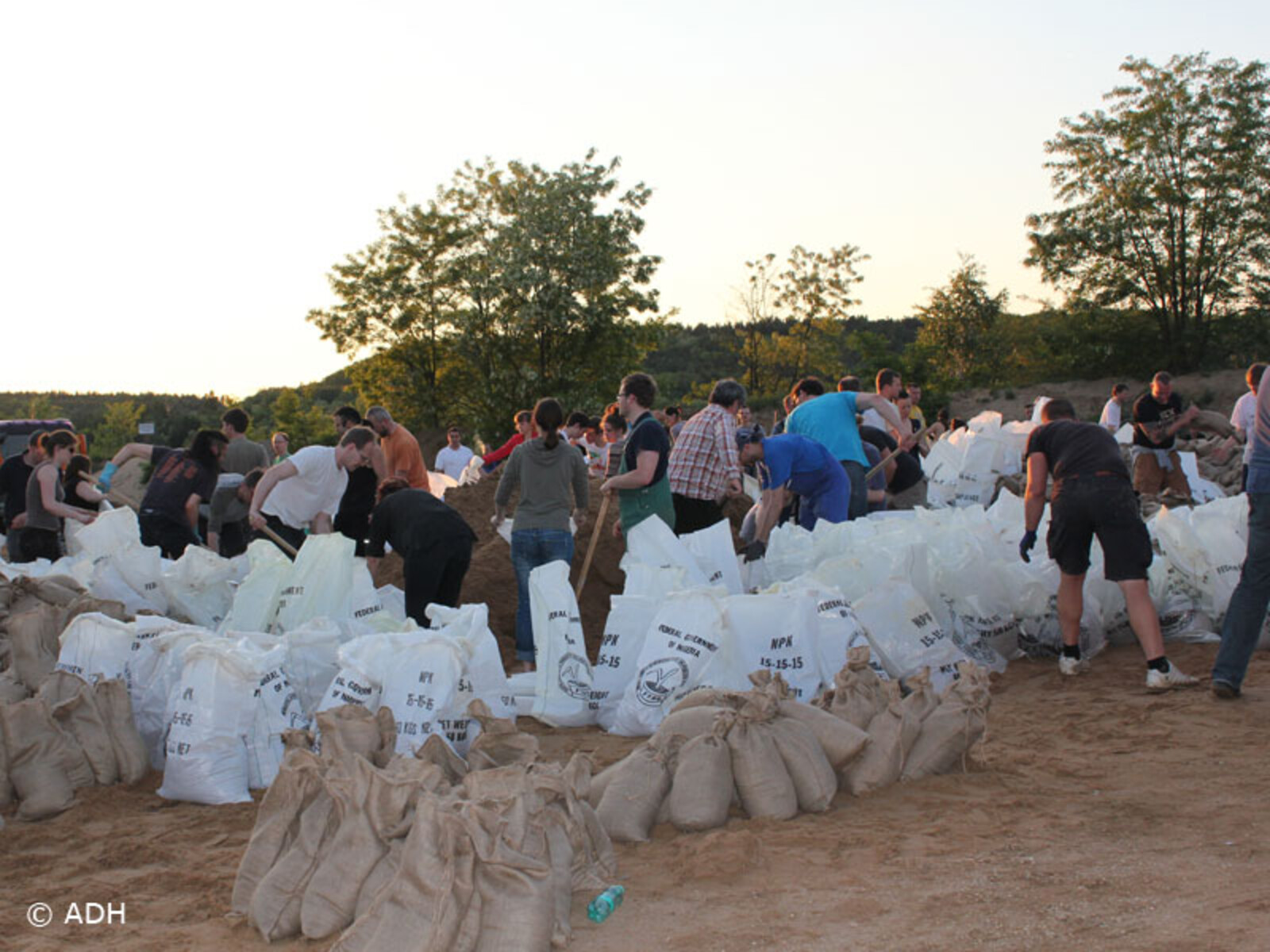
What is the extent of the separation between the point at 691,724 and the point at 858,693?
2.26 ft

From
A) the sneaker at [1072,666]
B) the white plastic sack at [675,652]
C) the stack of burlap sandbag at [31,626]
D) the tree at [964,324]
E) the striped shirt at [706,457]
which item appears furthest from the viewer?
the tree at [964,324]

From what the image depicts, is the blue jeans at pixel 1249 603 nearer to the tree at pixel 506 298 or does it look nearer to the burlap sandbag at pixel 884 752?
the burlap sandbag at pixel 884 752

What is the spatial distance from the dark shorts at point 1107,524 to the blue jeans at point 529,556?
2.50 meters

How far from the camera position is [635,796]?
3.73m

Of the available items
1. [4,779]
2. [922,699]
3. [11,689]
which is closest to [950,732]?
[922,699]

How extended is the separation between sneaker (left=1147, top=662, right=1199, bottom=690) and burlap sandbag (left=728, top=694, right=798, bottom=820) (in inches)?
97.2

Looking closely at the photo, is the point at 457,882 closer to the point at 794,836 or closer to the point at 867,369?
the point at 794,836

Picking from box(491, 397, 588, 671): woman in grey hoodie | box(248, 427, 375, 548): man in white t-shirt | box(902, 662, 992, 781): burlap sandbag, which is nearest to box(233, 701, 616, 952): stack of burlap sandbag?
box(902, 662, 992, 781): burlap sandbag

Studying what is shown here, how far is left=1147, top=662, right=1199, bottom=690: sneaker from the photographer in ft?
18.0

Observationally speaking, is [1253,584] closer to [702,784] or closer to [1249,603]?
[1249,603]

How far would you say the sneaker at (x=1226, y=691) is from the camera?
17.0ft

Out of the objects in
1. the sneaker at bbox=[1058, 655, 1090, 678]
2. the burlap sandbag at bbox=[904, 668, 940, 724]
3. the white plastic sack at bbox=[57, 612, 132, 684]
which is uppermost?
the white plastic sack at bbox=[57, 612, 132, 684]

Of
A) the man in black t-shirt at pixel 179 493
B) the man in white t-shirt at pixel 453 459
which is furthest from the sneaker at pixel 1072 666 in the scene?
the man in white t-shirt at pixel 453 459

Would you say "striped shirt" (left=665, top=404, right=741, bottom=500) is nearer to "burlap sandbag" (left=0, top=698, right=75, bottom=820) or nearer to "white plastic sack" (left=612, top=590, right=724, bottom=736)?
"white plastic sack" (left=612, top=590, right=724, bottom=736)
